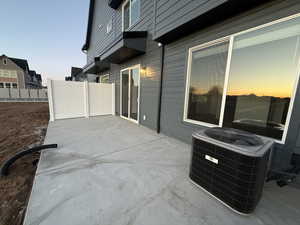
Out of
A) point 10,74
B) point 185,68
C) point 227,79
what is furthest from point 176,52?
point 10,74

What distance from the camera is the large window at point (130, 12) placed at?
14.8 feet

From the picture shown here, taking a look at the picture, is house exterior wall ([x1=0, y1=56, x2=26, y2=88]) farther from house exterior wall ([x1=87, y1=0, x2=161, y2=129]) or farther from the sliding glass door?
the sliding glass door

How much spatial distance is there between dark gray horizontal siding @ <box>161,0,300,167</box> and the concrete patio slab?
76cm

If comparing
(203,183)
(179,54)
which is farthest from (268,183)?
(179,54)

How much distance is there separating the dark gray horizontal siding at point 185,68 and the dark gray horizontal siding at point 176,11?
49 centimetres

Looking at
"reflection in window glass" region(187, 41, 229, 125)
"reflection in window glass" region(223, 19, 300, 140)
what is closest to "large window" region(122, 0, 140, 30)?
"reflection in window glass" region(187, 41, 229, 125)

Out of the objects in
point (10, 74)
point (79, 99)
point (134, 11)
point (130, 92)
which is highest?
point (134, 11)

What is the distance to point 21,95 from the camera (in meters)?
13.8

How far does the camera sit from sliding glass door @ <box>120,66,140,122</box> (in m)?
4.90

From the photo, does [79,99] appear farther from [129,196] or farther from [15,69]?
[15,69]

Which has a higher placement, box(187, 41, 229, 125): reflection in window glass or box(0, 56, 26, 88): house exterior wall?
box(0, 56, 26, 88): house exterior wall

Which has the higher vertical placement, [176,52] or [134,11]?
[134,11]

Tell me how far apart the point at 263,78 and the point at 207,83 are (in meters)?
0.95

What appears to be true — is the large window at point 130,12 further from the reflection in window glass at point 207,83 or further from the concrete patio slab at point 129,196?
the concrete patio slab at point 129,196
